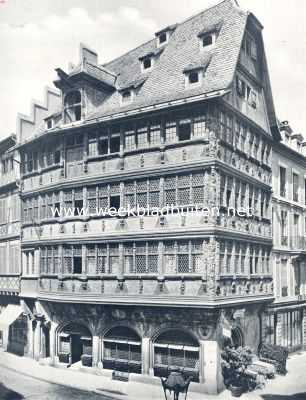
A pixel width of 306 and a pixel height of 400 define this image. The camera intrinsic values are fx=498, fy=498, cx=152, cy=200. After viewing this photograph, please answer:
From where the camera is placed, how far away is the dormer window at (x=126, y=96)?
72.7ft

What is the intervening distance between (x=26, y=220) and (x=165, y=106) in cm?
1031

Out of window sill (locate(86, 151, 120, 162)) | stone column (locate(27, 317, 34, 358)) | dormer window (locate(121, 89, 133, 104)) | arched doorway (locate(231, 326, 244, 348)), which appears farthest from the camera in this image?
stone column (locate(27, 317, 34, 358))

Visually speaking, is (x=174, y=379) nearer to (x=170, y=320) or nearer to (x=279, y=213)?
(x=170, y=320)

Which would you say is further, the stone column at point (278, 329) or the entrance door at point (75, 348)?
the stone column at point (278, 329)

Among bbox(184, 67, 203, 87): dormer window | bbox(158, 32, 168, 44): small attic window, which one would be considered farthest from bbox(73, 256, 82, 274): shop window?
bbox(158, 32, 168, 44): small attic window

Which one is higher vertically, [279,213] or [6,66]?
[6,66]

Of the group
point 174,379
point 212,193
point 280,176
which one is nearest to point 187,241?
point 212,193

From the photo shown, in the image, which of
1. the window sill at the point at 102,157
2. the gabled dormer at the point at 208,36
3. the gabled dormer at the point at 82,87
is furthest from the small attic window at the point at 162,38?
the window sill at the point at 102,157

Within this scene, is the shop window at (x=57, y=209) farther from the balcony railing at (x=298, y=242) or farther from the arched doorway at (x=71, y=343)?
the balcony railing at (x=298, y=242)

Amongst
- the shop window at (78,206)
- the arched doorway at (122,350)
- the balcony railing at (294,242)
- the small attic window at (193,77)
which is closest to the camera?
the small attic window at (193,77)

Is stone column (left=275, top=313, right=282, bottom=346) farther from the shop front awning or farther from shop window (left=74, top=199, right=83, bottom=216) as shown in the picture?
the shop front awning

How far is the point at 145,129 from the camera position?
20.8 meters

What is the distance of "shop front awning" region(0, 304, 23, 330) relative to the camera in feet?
81.9

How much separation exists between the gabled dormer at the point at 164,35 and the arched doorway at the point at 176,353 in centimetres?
1357
